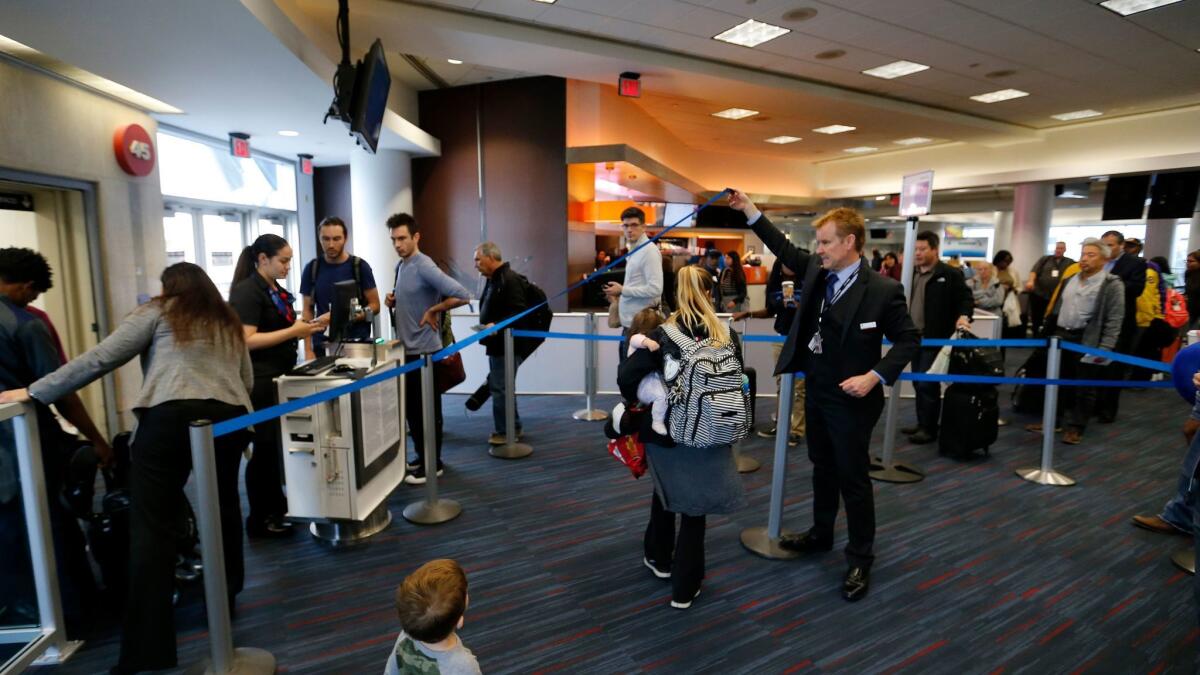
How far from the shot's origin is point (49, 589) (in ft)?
7.09

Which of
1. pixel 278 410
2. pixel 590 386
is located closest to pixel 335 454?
pixel 278 410

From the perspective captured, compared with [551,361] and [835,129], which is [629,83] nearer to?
[551,361]

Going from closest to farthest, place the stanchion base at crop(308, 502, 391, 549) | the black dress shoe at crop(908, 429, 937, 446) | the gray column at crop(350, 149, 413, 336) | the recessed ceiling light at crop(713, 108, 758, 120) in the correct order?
the stanchion base at crop(308, 502, 391, 549)
the black dress shoe at crop(908, 429, 937, 446)
the gray column at crop(350, 149, 413, 336)
the recessed ceiling light at crop(713, 108, 758, 120)

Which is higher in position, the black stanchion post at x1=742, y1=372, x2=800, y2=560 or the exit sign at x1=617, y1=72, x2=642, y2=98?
the exit sign at x1=617, y1=72, x2=642, y2=98

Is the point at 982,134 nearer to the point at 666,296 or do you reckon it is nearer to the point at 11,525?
the point at 666,296

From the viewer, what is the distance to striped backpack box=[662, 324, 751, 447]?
2205mm

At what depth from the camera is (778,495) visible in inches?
118

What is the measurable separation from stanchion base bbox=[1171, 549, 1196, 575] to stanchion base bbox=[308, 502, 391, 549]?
3973 millimetres

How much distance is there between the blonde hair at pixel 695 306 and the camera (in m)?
2.26

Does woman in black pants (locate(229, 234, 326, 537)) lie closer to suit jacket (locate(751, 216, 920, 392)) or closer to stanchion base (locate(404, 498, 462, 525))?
stanchion base (locate(404, 498, 462, 525))

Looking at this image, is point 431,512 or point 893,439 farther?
point 893,439

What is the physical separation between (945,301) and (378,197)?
6.07 m

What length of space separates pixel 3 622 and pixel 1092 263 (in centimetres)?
656

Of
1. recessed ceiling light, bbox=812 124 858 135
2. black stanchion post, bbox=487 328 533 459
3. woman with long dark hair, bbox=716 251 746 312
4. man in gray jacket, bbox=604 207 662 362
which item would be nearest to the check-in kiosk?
black stanchion post, bbox=487 328 533 459
